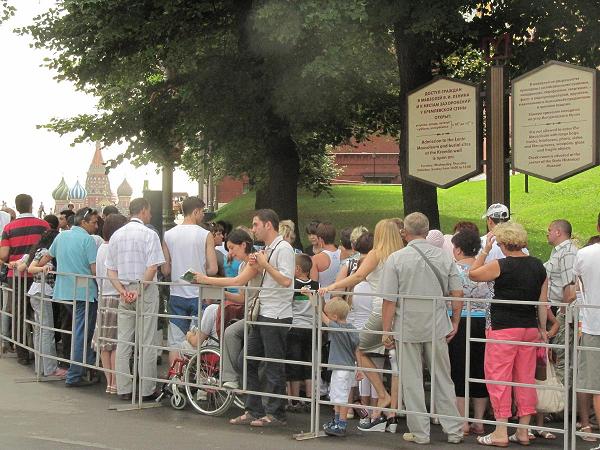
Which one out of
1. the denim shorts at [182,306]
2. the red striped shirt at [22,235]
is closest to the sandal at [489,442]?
the denim shorts at [182,306]

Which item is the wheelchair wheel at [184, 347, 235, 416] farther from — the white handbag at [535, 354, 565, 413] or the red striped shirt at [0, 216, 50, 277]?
the red striped shirt at [0, 216, 50, 277]

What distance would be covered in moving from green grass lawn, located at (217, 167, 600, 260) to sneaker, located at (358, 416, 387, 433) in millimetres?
18840

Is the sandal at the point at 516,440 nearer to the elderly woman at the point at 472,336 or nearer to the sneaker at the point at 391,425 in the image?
the elderly woman at the point at 472,336

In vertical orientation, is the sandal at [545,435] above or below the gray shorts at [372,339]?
below

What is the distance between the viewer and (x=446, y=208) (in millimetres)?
40375

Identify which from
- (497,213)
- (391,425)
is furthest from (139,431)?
(497,213)

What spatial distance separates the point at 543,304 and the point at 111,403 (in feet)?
16.4

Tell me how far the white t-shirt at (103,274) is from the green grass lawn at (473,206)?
17.8m

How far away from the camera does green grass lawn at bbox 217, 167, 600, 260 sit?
111ft

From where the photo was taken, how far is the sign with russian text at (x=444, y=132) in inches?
629

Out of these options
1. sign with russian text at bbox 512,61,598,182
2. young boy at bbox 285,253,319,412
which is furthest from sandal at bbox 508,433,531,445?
sign with russian text at bbox 512,61,598,182

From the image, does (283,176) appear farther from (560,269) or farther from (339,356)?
(339,356)

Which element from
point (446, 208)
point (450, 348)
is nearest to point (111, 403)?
point (450, 348)

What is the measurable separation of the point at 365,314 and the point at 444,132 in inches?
254
